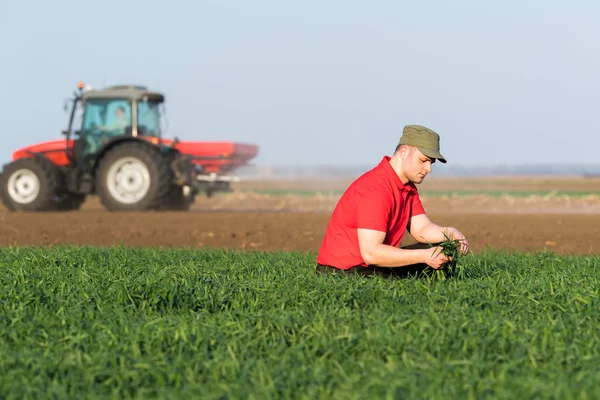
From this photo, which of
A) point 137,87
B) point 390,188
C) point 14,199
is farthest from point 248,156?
point 390,188

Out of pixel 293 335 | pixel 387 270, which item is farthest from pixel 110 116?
pixel 293 335

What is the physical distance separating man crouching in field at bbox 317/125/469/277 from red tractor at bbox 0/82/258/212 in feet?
36.0

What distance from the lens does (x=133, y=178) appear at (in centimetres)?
1742

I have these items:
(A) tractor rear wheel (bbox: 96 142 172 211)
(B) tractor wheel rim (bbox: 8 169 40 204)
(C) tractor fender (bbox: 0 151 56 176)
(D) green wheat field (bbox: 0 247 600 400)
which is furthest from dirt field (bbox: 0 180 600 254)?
(D) green wheat field (bbox: 0 247 600 400)

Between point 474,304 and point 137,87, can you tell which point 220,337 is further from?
point 137,87

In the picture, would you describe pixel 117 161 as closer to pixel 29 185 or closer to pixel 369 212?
pixel 29 185

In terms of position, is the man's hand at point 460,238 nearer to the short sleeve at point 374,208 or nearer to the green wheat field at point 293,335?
the green wheat field at point 293,335

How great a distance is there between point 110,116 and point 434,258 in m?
12.6

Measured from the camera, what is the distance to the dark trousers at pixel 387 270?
634 centimetres

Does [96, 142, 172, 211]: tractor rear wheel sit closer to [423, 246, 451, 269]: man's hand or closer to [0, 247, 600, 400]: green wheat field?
[0, 247, 600, 400]: green wheat field

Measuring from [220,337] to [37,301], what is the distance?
167cm

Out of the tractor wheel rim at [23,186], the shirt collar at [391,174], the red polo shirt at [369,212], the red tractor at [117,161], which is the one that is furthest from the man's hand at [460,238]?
the tractor wheel rim at [23,186]

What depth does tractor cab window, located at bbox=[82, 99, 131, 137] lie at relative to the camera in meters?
17.3

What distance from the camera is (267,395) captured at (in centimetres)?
356
